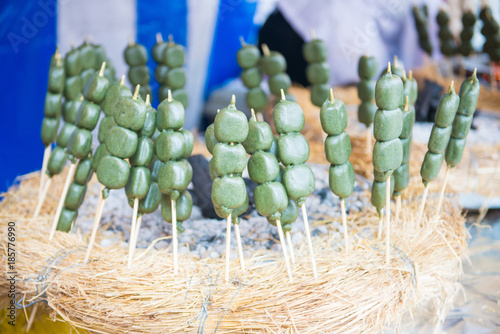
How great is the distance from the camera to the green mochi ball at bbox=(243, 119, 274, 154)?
1.32 m

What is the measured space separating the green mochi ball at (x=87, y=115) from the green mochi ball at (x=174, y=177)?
12.6 inches

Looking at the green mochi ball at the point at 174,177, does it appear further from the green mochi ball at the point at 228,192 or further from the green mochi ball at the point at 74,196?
the green mochi ball at the point at 74,196

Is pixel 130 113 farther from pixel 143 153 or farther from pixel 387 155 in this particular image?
pixel 387 155

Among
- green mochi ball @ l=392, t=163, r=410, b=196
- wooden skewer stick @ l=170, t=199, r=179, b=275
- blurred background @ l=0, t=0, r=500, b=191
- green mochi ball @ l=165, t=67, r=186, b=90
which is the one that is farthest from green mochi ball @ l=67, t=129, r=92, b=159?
green mochi ball @ l=392, t=163, r=410, b=196

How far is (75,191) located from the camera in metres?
1.61

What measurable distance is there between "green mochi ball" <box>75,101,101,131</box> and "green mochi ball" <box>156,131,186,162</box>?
28 cm

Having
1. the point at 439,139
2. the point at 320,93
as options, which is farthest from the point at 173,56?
the point at 439,139

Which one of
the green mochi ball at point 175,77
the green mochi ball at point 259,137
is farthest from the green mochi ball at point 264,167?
the green mochi ball at point 175,77

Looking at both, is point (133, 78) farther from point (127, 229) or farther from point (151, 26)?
point (151, 26)

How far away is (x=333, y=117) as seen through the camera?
133 cm

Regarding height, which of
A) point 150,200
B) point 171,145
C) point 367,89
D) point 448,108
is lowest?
point 150,200

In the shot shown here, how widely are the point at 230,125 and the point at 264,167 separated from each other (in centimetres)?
16

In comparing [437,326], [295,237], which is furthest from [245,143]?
[437,326]

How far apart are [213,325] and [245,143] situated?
1.61 ft
